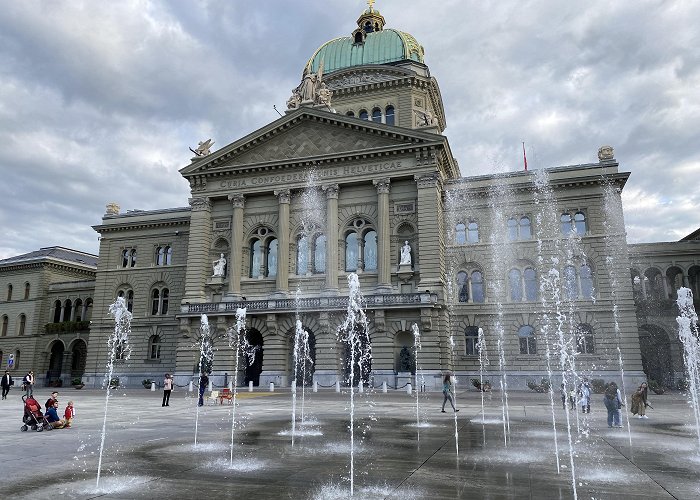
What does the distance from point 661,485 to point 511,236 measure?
35287mm

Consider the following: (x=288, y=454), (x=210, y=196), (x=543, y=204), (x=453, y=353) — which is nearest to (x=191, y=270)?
(x=210, y=196)

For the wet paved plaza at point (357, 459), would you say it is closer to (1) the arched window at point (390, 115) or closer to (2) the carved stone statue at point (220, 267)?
(2) the carved stone statue at point (220, 267)

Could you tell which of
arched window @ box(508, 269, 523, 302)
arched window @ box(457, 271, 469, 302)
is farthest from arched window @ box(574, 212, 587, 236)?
arched window @ box(457, 271, 469, 302)

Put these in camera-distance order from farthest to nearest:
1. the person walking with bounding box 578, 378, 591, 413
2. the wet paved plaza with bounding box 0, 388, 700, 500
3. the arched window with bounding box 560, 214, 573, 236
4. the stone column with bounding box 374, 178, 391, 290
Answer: the arched window with bounding box 560, 214, 573, 236 < the stone column with bounding box 374, 178, 391, 290 < the person walking with bounding box 578, 378, 591, 413 < the wet paved plaza with bounding box 0, 388, 700, 500

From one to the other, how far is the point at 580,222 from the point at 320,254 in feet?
68.2

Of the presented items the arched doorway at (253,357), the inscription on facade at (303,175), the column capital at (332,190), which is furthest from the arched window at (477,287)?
the arched doorway at (253,357)

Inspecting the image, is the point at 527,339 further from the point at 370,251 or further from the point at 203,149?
the point at 203,149

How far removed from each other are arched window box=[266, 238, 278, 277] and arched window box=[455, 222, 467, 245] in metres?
15.2

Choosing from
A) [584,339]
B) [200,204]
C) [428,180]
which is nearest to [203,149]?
[200,204]

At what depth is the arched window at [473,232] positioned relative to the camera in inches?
1724

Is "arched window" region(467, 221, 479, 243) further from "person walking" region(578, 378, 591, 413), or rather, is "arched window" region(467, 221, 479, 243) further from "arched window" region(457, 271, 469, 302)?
"person walking" region(578, 378, 591, 413)

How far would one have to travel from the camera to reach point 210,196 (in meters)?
46.5

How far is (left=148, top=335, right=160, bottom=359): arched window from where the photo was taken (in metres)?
50.2

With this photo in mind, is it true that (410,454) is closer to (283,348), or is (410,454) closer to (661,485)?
(661,485)
